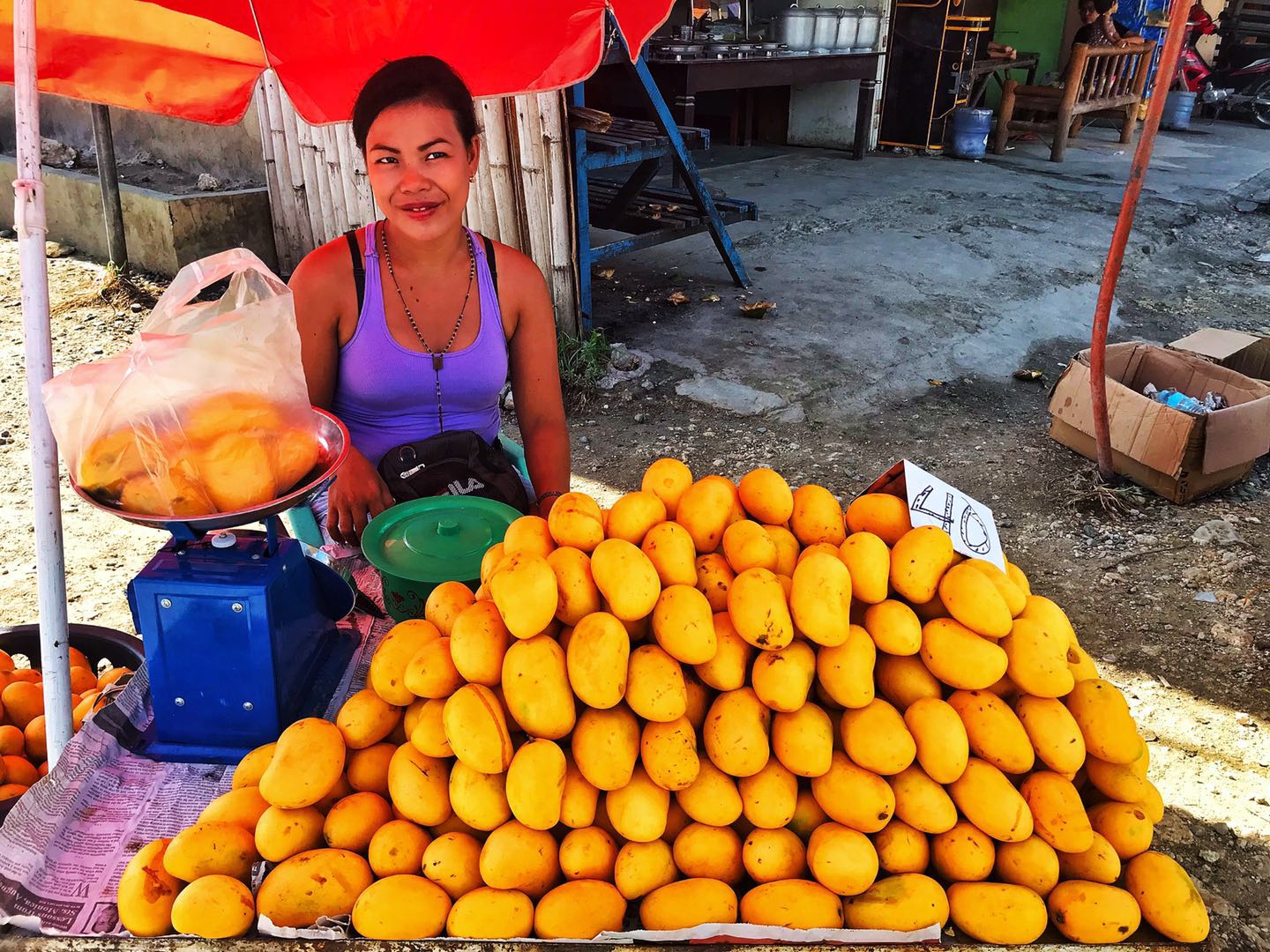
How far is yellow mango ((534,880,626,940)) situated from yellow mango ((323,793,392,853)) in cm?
27

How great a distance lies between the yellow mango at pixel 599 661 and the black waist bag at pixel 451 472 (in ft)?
2.89

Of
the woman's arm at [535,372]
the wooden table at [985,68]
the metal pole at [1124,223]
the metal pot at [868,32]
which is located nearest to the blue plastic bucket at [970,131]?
the wooden table at [985,68]

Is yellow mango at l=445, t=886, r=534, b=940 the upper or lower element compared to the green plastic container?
lower

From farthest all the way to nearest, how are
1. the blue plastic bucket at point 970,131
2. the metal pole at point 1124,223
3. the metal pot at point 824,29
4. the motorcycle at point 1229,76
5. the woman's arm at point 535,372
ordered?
the motorcycle at point 1229,76
the blue plastic bucket at point 970,131
the metal pot at point 824,29
the metal pole at point 1124,223
the woman's arm at point 535,372

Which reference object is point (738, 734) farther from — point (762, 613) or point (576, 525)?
point (576, 525)

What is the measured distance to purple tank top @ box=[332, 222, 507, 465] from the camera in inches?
88.7

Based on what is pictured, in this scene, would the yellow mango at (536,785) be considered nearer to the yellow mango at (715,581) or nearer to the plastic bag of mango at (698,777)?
the plastic bag of mango at (698,777)

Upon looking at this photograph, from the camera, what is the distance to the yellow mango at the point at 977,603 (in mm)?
1301

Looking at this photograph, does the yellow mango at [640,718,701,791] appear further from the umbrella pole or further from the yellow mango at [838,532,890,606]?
the umbrella pole

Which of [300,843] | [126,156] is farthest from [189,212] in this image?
[300,843]

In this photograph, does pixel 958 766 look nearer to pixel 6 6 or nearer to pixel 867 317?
pixel 6 6

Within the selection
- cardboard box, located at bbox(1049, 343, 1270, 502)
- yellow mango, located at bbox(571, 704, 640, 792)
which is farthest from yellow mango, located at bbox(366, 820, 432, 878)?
cardboard box, located at bbox(1049, 343, 1270, 502)

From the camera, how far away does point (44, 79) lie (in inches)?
77.4

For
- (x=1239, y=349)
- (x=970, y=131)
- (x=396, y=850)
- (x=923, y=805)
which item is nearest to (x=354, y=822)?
(x=396, y=850)
